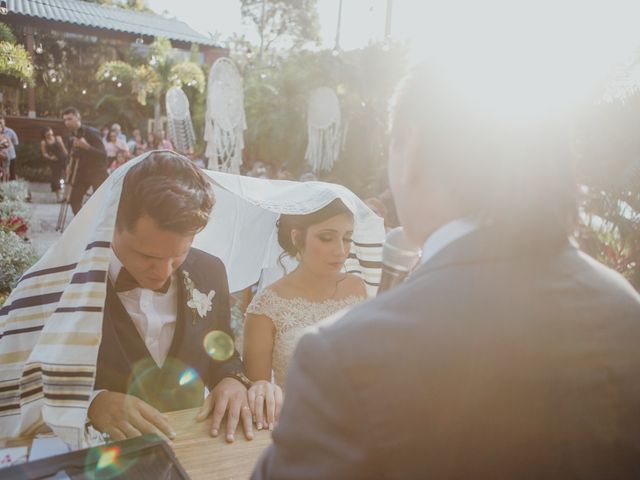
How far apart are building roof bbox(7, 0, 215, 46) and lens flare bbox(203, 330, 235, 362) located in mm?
17177

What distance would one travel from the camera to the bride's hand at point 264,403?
180 cm

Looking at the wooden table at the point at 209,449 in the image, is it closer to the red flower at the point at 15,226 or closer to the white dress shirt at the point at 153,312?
the white dress shirt at the point at 153,312

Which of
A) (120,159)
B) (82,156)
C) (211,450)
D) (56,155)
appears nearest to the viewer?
(211,450)

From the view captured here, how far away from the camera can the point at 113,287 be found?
2.17 meters

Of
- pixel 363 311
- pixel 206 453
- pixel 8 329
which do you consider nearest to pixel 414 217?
pixel 363 311

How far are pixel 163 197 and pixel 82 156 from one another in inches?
335

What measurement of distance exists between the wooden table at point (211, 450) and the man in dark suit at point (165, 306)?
109 millimetres

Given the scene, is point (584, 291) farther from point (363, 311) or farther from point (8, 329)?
point (8, 329)

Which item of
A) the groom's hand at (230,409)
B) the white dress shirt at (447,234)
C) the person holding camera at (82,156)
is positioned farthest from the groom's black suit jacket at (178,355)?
the person holding camera at (82,156)

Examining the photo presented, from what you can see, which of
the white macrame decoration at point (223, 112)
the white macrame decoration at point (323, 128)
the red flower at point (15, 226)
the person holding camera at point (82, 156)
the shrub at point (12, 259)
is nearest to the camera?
the shrub at point (12, 259)

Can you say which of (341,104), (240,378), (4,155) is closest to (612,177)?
(240,378)

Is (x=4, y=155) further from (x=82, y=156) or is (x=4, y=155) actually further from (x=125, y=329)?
(x=125, y=329)

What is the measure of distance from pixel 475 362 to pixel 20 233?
6592 mm

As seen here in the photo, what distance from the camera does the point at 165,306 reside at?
7.50 feet
